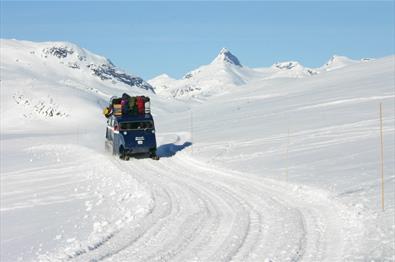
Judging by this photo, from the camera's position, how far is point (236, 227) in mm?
11797

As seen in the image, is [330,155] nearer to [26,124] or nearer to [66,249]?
[66,249]

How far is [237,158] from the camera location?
79.3ft

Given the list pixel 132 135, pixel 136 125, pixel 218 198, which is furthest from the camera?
pixel 136 125

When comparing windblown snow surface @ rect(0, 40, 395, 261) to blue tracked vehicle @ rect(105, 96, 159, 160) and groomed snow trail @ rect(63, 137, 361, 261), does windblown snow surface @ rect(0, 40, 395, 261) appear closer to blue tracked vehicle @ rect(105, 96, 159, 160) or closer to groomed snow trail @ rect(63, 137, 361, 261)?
groomed snow trail @ rect(63, 137, 361, 261)

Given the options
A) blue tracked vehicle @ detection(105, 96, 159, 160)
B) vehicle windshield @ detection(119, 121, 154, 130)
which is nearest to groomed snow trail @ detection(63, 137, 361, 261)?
blue tracked vehicle @ detection(105, 96, 159, 160)

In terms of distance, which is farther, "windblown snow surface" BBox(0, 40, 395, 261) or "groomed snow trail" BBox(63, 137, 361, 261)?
"windblown snow surface" BBox(0, 40, 395, 261)

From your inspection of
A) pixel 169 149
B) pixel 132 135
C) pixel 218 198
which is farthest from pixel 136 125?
pixel 218 198

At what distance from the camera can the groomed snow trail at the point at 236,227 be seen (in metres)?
9.86

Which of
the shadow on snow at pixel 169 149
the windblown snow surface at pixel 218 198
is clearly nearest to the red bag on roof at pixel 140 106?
the shadow on snow at pixel 169 149

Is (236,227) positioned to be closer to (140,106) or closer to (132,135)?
(132,135)

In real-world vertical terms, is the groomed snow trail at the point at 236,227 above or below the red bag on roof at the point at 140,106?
below

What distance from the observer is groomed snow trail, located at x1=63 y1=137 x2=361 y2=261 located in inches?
388

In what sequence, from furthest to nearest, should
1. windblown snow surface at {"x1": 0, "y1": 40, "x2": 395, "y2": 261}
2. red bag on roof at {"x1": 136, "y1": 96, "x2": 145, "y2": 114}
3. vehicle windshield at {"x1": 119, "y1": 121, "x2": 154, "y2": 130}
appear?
red bag on roof at {"x1": 136, "y1": 96, "x2": 145, "y2": 114}
vehicle windshield at {"x1": 119, "y1": 121, "x2": 154, "y2": 130}
windblown snow surface at {"x1": 0, "y1": 40, "x2": 395, "y2": 261}

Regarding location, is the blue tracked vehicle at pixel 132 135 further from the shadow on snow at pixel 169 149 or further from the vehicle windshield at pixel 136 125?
the shadow on snow at pixel 169 149
